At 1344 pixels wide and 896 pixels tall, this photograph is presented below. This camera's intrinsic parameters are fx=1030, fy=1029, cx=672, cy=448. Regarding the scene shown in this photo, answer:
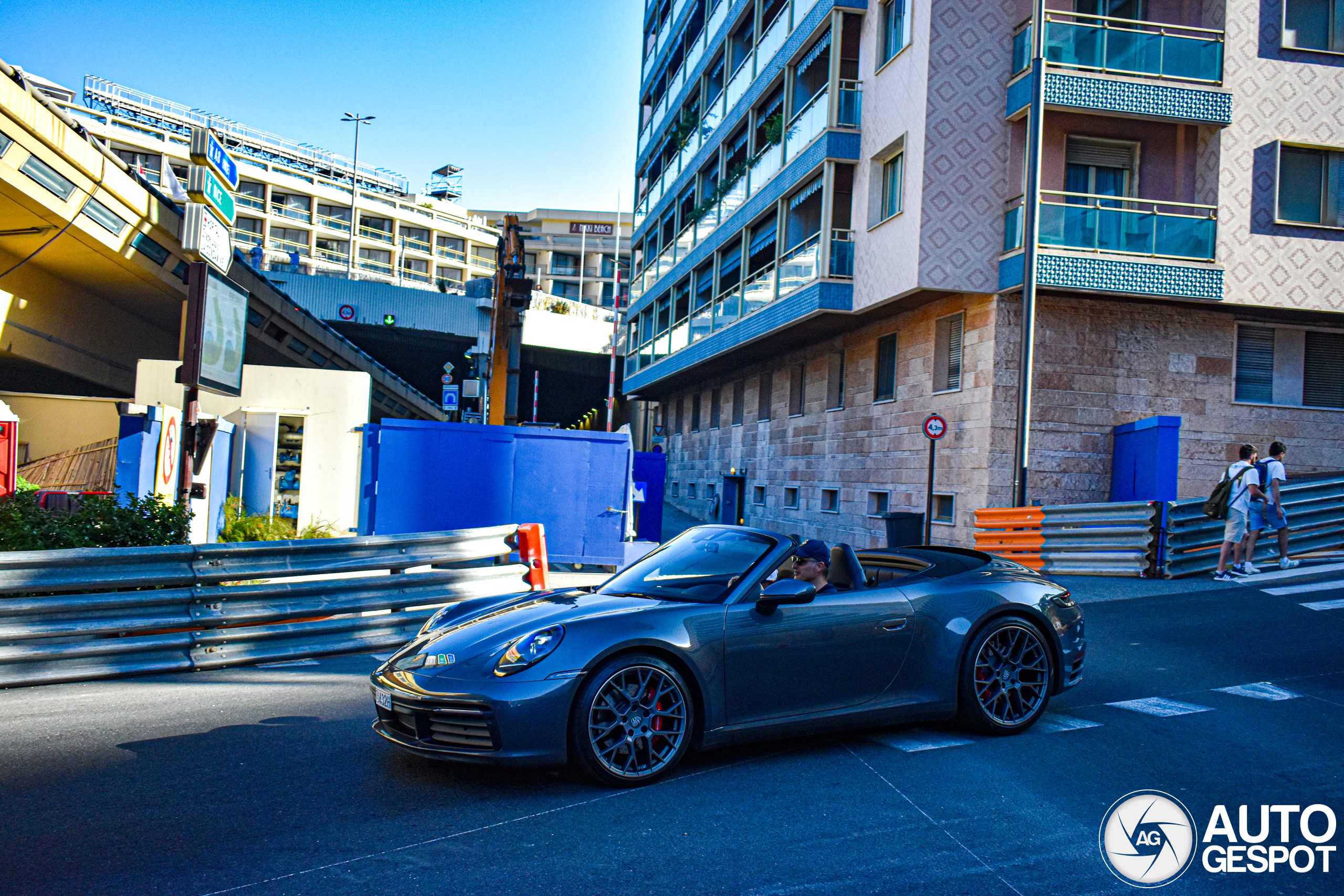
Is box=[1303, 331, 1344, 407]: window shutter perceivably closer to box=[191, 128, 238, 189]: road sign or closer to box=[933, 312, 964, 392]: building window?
box=[933, 312, 964, 392]: building window

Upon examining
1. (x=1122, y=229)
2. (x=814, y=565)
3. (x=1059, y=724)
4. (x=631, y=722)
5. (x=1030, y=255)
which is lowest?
(x=1059, y=724)

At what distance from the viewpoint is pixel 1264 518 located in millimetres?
12875

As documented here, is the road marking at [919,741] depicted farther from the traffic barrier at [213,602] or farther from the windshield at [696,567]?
the traffic barrier at [213,602]

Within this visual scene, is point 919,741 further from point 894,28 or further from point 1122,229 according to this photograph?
point 894,28

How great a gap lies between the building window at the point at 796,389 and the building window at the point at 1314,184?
36.7ft

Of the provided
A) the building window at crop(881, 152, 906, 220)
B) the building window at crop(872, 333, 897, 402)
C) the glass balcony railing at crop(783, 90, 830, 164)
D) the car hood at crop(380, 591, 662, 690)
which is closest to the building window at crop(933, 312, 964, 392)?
the building window at crop(872, 333, 897, 402)

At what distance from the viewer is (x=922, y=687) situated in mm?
5504

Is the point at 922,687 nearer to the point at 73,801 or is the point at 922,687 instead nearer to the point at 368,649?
the point at 73,801

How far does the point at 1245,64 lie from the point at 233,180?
55.5 feet

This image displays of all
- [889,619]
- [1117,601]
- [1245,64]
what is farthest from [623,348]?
[889,619]

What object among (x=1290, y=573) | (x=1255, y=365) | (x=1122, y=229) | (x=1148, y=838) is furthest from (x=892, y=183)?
(x=1148, y=838)

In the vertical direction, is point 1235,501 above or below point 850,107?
below

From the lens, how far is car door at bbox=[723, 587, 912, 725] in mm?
4980

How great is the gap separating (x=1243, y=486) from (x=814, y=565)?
9.29 meters
